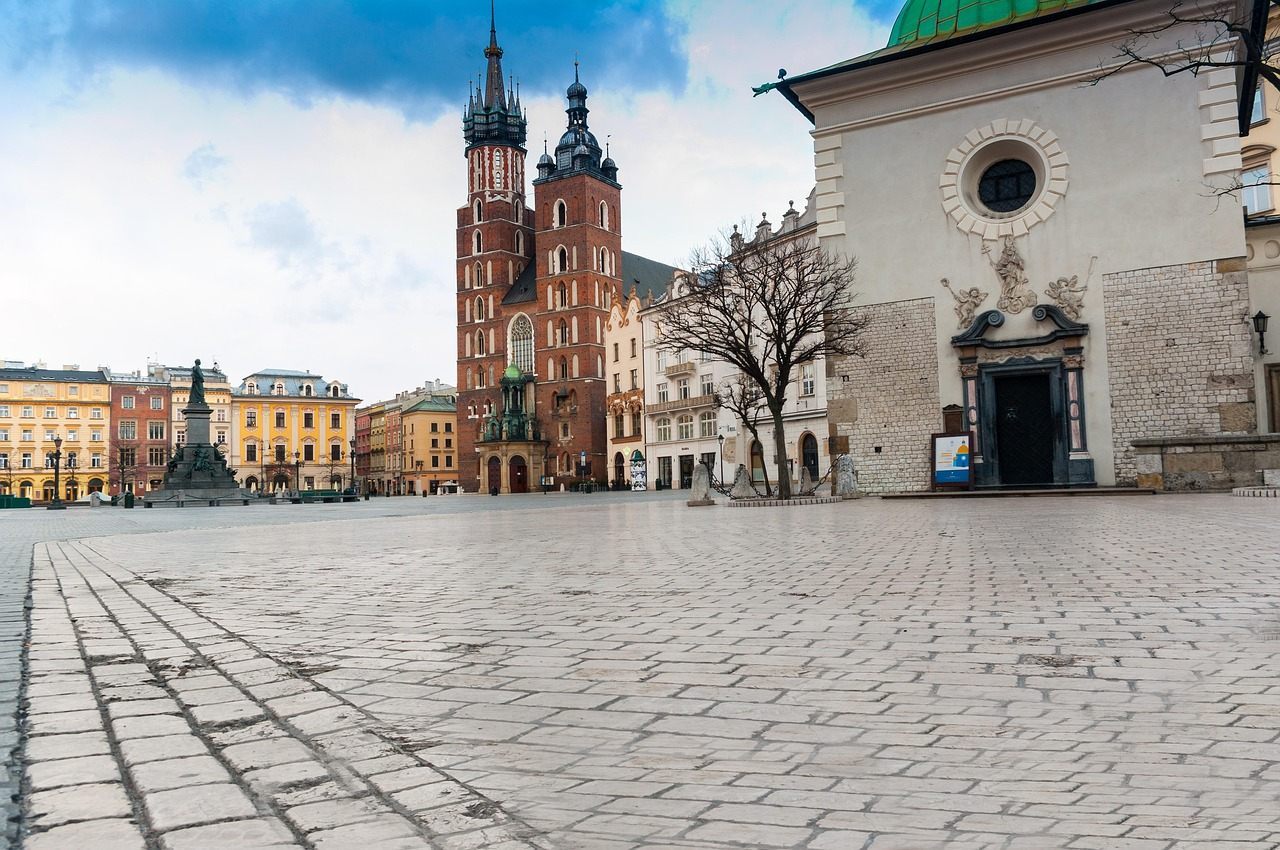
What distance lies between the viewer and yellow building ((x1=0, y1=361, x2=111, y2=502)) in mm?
97438

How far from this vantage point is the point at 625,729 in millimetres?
3336

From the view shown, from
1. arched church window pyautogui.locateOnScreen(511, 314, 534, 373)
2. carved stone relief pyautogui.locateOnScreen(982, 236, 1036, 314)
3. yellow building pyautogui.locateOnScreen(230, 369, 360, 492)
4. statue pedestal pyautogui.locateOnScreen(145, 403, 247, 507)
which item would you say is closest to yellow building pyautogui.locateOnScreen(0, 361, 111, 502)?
yellow building pyautogui.locateOnScreen(230, 369, 360, 492)

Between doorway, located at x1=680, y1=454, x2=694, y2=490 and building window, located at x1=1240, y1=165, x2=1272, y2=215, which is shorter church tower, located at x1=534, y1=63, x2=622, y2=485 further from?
building window, located at x1=1240, y1=165, x2=1272, y2=215

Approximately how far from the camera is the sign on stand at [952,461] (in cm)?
2341

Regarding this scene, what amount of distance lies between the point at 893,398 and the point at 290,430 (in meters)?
98.0

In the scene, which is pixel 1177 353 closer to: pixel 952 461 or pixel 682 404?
pixel 952 461

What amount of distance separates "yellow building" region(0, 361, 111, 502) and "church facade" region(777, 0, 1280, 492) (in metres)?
94.7

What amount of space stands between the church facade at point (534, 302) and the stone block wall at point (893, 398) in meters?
53.8

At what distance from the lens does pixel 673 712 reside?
3533 millimetres

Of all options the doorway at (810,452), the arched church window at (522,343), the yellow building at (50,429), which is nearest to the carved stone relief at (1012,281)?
the doorway at (810,452)

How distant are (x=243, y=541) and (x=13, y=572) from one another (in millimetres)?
5094

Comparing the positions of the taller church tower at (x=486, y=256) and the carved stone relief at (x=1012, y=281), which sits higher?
the taller church tower at (x=486, y=256)

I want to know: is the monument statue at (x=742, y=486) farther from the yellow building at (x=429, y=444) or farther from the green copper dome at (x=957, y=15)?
the yellow building at (x=429, y=444)

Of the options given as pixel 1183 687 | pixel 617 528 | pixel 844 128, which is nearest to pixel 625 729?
pixel 1183 687
